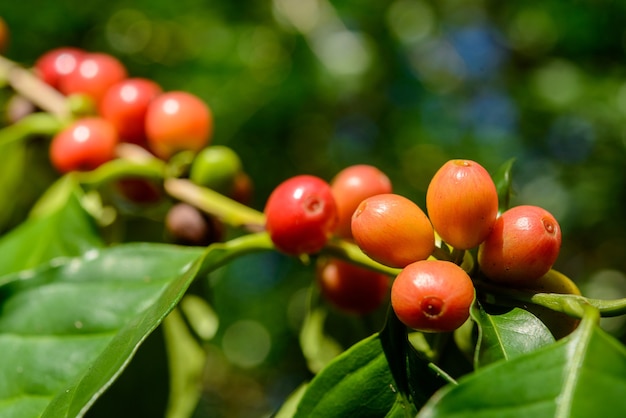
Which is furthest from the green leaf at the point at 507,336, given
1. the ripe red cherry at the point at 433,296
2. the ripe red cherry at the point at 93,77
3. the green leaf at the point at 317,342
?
the ripe red cherry at the point at 93,77

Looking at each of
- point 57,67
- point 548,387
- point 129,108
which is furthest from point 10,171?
point 548,387

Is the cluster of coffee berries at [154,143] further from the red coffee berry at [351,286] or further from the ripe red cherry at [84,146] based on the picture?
the red coffee berry at [351,286]

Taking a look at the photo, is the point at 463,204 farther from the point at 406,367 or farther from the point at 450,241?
the point at 406,367

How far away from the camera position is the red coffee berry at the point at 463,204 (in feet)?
2.85

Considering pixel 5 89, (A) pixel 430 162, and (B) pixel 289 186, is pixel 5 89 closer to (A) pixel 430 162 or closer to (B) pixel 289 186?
(B) pixel 289 186

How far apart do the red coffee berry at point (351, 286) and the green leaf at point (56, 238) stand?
0.47m

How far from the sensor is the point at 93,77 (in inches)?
64.2

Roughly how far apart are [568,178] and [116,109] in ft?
8.67

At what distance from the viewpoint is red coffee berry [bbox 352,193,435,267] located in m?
0.89

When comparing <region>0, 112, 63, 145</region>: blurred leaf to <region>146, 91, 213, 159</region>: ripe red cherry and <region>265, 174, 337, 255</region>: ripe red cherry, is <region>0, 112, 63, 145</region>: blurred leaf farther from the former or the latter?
<region>265, 174, 337, 255</region>: ripe red cherry

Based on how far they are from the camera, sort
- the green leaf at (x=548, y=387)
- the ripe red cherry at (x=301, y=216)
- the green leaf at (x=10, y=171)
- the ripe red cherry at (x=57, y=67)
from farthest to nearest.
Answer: the ripe red cherry at (x=57, y=67) < the green leaf at (x=10, y=171) < the ripe red cherry at (x=301, y=216) < the green leaf at (x=548, y=387)

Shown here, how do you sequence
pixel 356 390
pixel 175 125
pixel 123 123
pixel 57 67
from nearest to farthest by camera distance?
pixel 356 390 < pixel 175 125 < pixel 123 123 < pixel 57 67

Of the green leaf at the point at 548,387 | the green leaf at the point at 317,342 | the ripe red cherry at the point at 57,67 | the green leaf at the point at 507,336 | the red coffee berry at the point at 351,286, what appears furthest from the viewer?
the ripe red cherry at the point at 57,67

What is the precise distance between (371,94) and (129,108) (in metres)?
2.31
